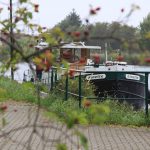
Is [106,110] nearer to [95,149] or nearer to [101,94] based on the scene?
[95,149]

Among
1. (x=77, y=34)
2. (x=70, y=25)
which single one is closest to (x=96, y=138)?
(x=70, y=25)

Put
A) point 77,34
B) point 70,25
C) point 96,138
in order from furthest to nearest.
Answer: point 96,138, point 70,25, point 77,34

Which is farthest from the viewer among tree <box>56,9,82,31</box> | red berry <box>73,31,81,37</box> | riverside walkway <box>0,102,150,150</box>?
riverside walkway <box>0,102,150,150</box>

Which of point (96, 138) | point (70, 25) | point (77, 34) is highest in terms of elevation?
point (70, 25)

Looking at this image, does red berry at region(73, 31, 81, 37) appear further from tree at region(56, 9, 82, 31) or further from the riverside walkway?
the riverside walkway

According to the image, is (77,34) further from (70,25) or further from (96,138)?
(96,138)

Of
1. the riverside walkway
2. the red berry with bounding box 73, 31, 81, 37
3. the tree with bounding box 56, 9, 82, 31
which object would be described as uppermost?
the tree with bounding box 56, 9, 82, 31

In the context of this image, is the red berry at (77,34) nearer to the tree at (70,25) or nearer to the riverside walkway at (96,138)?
the tree at (70,25)

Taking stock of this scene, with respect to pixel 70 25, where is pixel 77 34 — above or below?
below

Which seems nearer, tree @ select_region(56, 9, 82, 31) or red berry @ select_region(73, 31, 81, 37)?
red berry @ select_region(73, 31, 81, 37)

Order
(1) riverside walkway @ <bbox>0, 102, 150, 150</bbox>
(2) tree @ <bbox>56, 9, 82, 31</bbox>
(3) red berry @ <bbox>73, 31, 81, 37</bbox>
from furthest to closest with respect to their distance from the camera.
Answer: (1) riverside walkway @ <bbox>0, 102, 150, 150</bbox> < (2) tree @ <bbox>56, 9, 82, 31</bbox> < (3) red berry @ <bbox>73, 31, 81, 37</bbox>

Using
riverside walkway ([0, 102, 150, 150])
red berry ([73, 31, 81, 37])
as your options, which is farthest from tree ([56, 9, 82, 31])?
riverside walkway ([0, 102, 150, 150])

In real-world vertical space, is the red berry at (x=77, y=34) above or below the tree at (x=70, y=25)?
below

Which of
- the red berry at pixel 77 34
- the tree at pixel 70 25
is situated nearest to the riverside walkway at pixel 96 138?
the tree at pixel 70 25
